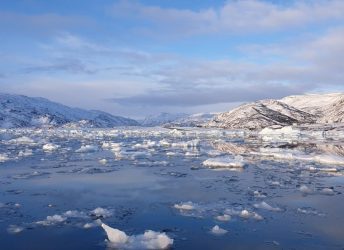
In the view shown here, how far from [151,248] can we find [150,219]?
8.01ft

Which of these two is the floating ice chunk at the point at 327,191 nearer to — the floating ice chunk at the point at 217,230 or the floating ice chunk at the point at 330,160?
the floating ice chunk at the point at 217,230

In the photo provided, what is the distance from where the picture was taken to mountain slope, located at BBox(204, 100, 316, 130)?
482 feet

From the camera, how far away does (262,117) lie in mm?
156000

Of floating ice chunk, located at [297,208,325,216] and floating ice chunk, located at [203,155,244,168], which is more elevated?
floating ice chunk, located at [203,155,244,168]

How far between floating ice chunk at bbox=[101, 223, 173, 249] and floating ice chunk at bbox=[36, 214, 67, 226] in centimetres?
216

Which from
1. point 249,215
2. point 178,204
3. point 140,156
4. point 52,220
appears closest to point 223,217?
point 249,215

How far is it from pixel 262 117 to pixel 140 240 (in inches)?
5949

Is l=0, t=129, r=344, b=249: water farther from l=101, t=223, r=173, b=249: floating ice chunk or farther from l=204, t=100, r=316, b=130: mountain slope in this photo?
l=204, t=100, r=316, b=130: mountain slope

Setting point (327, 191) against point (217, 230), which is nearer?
point (217, 230)

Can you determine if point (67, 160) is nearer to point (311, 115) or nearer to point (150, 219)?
point (150, 219)

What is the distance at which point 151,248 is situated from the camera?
842 cm

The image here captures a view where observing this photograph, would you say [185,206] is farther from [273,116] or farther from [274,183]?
[273,116]

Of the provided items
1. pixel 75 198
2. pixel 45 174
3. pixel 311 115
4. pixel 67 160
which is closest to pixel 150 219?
pixel 75 198

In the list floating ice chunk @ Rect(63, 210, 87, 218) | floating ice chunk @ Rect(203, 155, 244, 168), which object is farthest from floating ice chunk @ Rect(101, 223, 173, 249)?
floating ice chunk @ Rect(203, 155, 244, 168)
